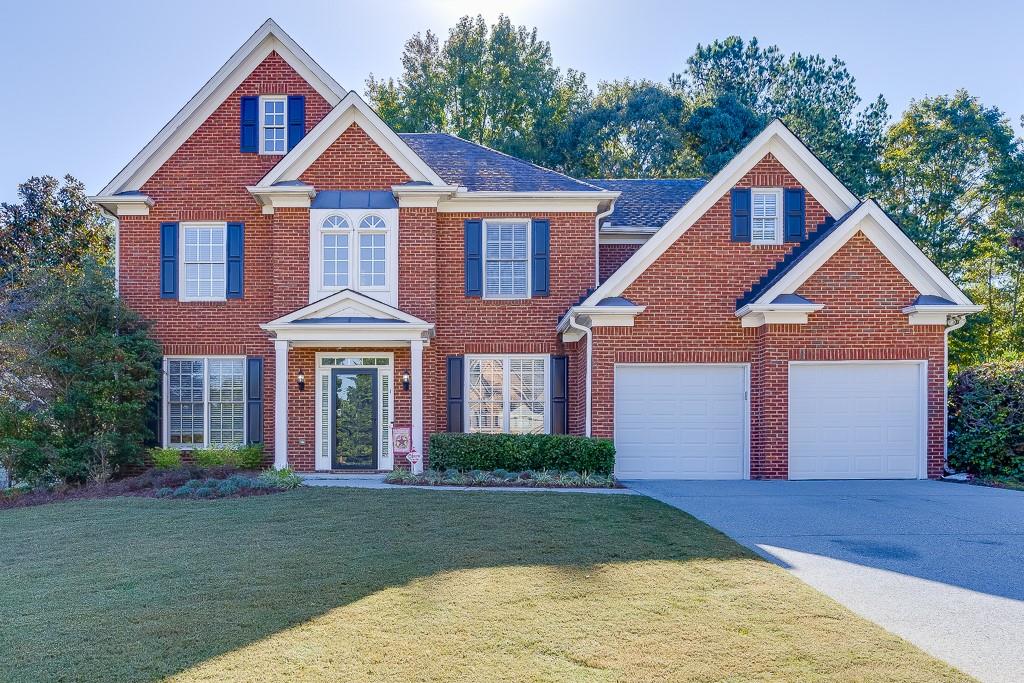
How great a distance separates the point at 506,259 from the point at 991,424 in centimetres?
1025

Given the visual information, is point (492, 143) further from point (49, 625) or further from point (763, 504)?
point (49, 625)

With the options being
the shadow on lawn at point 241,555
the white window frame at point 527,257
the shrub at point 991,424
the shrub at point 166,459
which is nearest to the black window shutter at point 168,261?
the shrub at point 166,459

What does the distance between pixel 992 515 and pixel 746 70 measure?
120 feet

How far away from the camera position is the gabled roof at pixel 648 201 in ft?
56.6

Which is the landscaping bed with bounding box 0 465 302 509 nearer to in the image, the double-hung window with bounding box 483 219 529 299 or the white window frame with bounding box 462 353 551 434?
the white window frame with bounding box 462 353 551 434

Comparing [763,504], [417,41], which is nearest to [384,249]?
[763,504]

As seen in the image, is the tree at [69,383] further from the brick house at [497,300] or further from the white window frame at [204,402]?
the brick house at [497,300]

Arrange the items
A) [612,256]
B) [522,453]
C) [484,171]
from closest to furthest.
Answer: [522,453] < [484,171] < [612,256]

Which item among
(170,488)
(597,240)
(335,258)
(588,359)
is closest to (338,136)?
(335,258)

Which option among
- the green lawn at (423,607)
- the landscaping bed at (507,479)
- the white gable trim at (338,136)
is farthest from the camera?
the white gable trim at (338,136)

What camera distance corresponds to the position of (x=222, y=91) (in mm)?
16156

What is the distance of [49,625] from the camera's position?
5340 mm

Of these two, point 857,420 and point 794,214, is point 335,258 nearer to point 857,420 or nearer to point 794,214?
point 794,214

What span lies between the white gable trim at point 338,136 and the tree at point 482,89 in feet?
67.4
